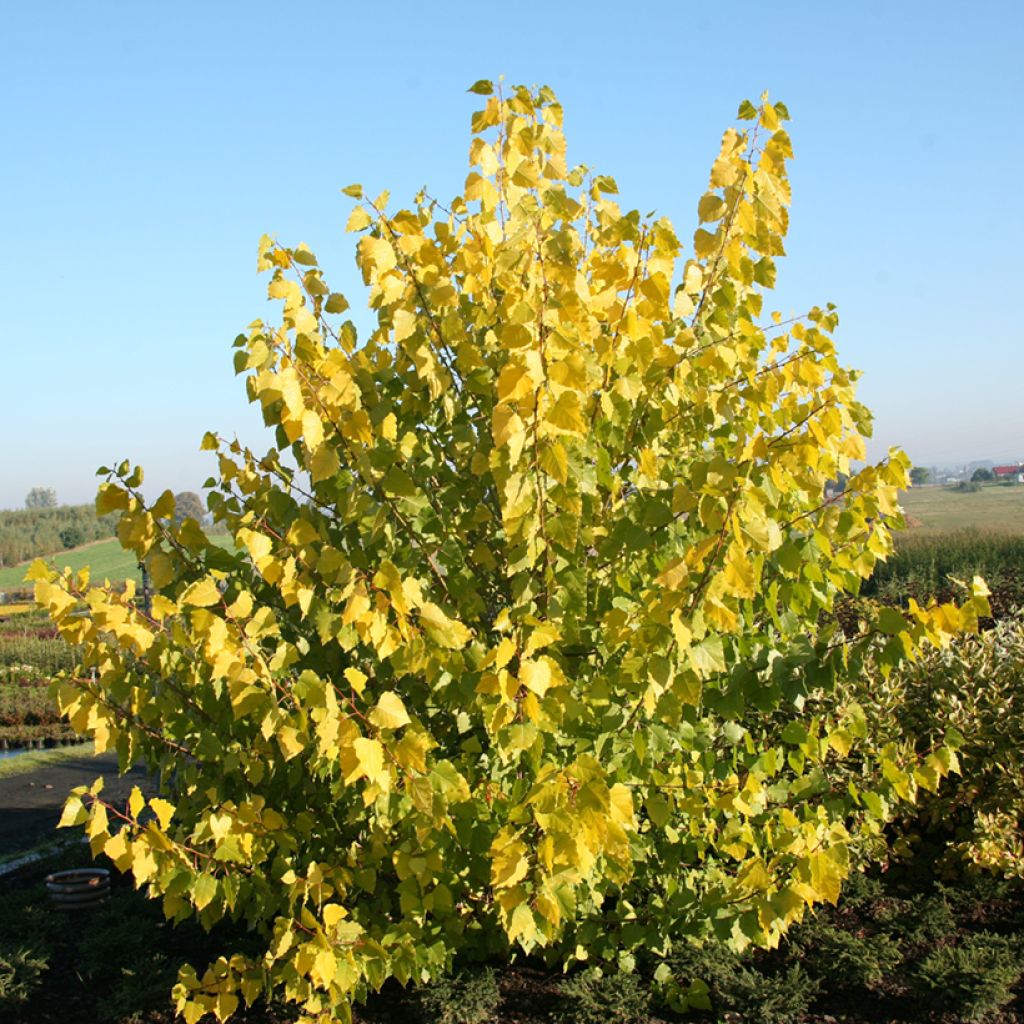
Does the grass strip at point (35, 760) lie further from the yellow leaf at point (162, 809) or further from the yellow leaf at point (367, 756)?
the yellow leaf at point (367, 756)

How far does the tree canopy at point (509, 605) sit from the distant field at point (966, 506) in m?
29.7

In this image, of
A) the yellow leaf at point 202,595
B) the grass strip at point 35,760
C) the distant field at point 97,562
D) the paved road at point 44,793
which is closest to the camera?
the yellow leaf at point 202,595

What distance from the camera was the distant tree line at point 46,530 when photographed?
41188mm

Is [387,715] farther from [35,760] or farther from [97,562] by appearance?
[97,562]

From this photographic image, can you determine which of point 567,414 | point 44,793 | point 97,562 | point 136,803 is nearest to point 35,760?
point 44,793

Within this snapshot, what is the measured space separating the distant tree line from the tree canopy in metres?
40.3

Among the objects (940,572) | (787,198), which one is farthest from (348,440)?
(940,572)

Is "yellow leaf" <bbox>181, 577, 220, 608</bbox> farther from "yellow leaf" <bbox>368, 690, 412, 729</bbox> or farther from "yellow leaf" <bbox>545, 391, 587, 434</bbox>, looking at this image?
"yellow leaf" <bbox>545, 391, 587, 434</bbox>

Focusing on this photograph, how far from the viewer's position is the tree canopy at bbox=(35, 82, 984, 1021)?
94.0 inches

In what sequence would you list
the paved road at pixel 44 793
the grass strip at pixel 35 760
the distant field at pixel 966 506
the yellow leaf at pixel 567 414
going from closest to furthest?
the yellow leaf at pixel 567 414
the paved road at pixel 44 793
the grass strip at pixel 35 760
the distant field at pixel 966 506

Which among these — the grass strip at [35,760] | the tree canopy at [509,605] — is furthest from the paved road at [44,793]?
the tree canopy at [509,605]

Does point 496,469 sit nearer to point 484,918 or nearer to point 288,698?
point 288,698

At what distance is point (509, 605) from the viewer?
3.40 meters

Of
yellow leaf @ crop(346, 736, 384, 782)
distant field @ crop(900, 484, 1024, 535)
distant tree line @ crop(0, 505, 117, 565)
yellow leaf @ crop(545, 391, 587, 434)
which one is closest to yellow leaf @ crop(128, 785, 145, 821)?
yellow leaf @ crop(346, 736, 384, 782)
